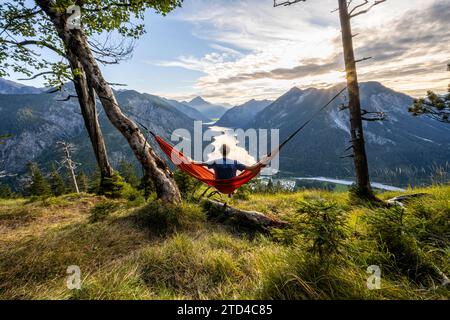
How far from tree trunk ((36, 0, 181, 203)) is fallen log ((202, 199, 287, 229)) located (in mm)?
681

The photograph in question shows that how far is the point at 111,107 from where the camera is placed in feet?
14.4

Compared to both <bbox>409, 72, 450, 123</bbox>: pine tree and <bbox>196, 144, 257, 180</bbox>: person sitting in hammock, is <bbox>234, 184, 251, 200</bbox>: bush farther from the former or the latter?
<bbox>409, 72, 450, 123</bbox>: pine tree

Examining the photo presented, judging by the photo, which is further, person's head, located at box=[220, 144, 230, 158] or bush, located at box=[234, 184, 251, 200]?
bush, located at box=[234, 184, 251, 200]

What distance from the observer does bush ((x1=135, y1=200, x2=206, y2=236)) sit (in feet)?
11.6

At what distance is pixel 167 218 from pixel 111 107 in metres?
2.45

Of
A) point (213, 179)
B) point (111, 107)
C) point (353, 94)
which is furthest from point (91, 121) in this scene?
point (353, 94)

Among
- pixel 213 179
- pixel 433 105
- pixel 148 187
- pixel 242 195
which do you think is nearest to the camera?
pixel 213 179

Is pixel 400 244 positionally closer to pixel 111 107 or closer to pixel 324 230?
pixel 324 230

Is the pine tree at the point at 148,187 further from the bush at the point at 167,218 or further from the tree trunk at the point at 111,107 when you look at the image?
the bush at the point at 167,218

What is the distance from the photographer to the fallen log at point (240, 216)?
3727 mm

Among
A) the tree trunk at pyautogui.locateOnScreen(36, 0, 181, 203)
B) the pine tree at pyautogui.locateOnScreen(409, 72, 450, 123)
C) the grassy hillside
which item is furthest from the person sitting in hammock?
the pine tree at pyautogui.locateOnScreen(409, 72, 450, 123)

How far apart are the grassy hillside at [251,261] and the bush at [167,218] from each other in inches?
7.1

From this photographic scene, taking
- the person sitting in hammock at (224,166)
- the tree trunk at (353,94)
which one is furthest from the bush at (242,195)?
the tree trunk at (353,94)

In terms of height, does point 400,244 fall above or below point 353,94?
below
